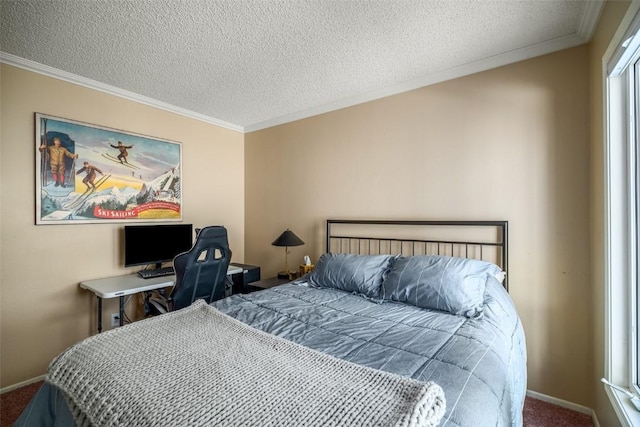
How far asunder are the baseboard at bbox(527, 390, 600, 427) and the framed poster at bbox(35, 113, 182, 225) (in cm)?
367

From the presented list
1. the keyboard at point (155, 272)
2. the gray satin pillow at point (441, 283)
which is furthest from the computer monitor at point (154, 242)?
the gray satin pillow at point (441, 283)

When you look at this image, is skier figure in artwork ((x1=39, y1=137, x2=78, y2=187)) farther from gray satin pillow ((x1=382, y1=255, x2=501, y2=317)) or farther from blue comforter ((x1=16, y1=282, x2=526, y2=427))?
gray satin pillow ((x1=382, y1=255, x2=501, y2=317))

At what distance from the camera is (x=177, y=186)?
3.33 metres

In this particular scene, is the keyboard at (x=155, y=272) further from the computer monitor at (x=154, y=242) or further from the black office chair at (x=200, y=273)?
the black office chair at (x=200, y=273)

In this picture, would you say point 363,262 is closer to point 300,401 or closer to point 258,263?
point 300,401

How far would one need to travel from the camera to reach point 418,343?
55.9 inches

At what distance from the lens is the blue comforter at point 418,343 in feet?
3.56

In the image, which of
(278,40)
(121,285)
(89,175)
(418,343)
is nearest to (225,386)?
(418,343)

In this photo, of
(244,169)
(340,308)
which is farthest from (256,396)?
(244,169)

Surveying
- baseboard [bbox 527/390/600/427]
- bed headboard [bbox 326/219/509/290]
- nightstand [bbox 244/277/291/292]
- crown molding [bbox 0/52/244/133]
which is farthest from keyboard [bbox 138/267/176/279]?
baseboard [bbox 527/390/600/427]

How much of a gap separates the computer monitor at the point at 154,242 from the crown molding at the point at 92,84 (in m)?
1.31

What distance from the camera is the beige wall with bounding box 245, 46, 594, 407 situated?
6.53 ft

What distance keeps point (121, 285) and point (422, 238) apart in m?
2.64

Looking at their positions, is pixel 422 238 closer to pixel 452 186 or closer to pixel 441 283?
pixel 452 186
